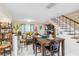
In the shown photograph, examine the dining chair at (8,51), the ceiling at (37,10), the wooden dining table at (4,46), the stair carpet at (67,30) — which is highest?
the ceiling at (37,10)

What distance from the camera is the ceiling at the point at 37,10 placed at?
8.03 feet

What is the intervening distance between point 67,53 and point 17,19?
1166 mm

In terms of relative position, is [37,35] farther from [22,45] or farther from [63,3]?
[63,3]

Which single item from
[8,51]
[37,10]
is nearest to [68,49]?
[37,10]

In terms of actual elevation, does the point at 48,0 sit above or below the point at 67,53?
above

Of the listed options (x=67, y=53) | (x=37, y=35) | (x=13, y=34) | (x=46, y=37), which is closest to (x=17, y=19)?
(x=13, y=34)

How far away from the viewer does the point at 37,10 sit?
2525mm

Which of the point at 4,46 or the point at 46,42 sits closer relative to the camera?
the point at 4,46

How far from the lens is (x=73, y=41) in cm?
254

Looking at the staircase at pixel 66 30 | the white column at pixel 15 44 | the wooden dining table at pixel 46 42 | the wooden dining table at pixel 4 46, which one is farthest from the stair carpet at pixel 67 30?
the wooden dining table at pixel 4 46

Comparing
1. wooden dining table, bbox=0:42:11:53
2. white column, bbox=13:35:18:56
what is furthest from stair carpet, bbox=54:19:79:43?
wooden dining table, bbox=0:42:11:53

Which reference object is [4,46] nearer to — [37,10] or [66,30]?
[37,10]

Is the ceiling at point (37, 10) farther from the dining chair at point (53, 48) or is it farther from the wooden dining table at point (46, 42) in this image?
the dining chair at point (53, 48)

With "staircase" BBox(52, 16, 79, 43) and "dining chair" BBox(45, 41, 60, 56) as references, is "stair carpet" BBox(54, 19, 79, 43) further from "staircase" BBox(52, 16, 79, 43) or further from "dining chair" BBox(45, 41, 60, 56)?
"dining chair" BBox(45, 41, 60, 56)
